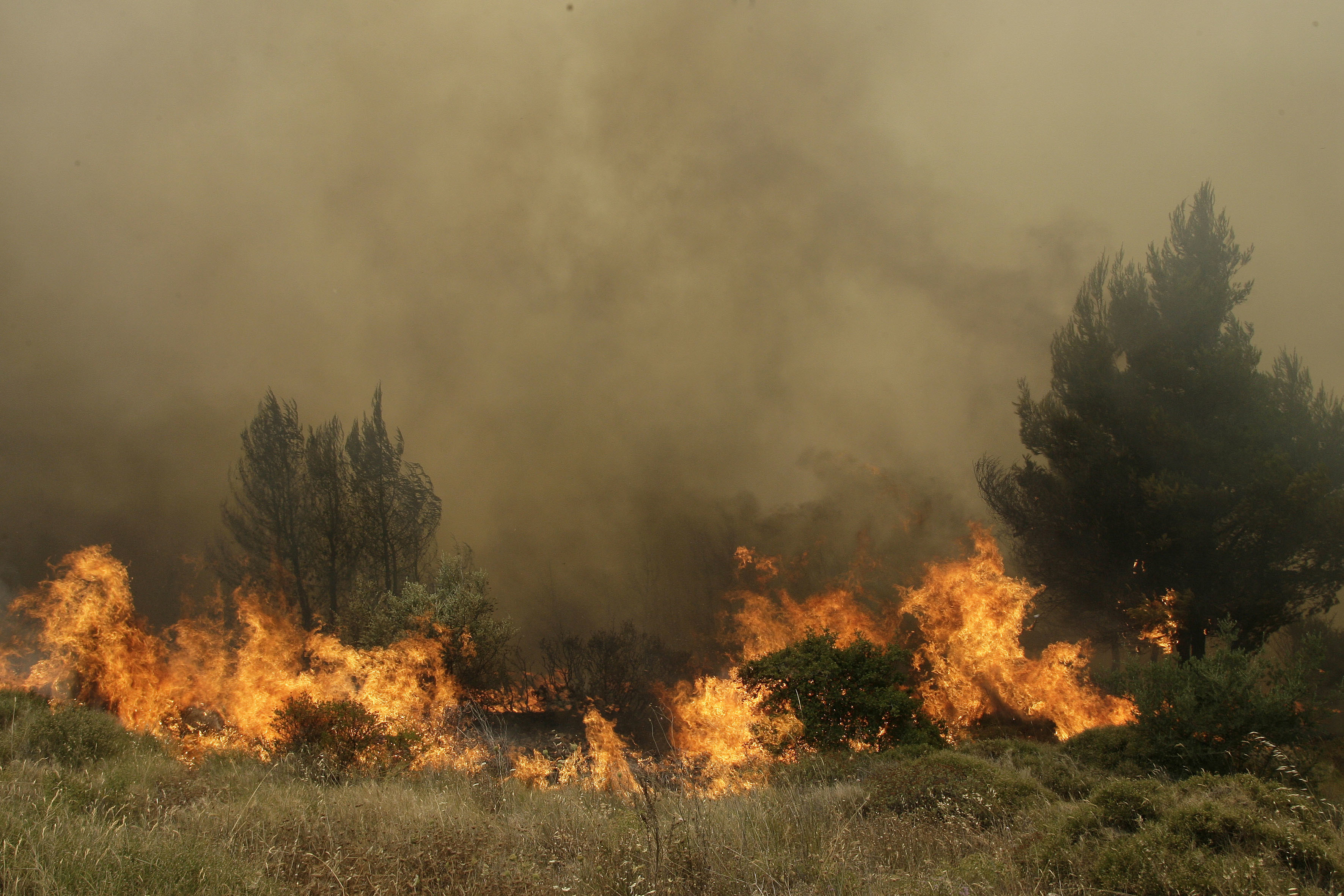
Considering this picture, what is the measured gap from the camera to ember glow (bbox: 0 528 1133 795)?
20.4 meters

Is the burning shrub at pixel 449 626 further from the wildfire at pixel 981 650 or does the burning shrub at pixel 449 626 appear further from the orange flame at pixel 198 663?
the wildfire at pixel 981 650

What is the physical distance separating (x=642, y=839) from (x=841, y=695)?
1106 centimetres

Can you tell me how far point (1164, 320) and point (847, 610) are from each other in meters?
14.0

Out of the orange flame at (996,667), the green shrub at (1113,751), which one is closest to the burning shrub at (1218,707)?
Answer: the green shrub at (1113,751)

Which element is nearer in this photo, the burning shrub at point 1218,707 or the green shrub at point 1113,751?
the burning shrub at point 1218,707

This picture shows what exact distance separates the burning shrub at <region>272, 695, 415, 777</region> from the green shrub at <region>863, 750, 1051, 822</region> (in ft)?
30.6

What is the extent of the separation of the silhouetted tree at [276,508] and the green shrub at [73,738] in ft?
40.9

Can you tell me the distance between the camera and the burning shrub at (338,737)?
14.2 m

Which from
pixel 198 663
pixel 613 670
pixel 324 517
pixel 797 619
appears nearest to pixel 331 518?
pixel 324 517

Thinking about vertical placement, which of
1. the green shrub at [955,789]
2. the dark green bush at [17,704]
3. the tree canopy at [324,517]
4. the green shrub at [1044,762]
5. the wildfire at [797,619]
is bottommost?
the green shrub at [1044,762]

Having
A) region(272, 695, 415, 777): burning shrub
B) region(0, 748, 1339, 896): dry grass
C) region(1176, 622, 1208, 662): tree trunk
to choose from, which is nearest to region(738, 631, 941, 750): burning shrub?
region(0, 748, 1339, 896): dry grass

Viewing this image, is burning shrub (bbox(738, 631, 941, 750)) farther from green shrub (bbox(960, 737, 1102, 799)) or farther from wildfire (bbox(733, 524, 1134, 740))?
wildfire (bbox(733, 524, 1134, 740))

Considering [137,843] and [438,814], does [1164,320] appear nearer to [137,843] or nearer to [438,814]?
[438,814]

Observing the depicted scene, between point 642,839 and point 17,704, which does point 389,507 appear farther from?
point 642,839
